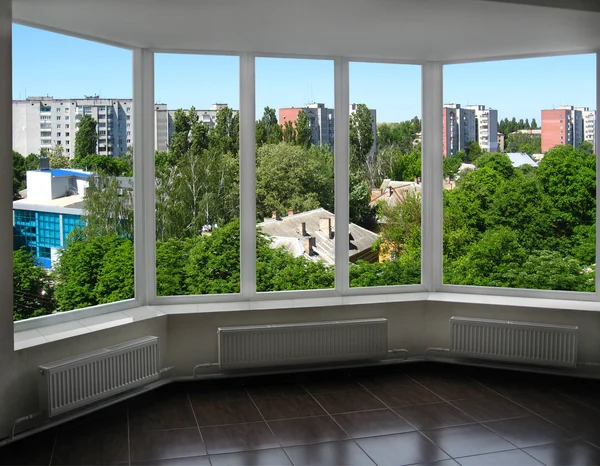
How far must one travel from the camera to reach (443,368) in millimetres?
5836

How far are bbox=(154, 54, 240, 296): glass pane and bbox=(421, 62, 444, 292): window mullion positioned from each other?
5.92 feet

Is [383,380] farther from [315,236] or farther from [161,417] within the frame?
[161,417]

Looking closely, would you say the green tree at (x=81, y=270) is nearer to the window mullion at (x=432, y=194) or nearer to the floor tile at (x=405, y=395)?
the floor tile at (x=405, y=395)

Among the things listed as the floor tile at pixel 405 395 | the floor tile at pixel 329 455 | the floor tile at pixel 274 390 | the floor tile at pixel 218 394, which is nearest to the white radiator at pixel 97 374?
the floor tile at pixel 218 394

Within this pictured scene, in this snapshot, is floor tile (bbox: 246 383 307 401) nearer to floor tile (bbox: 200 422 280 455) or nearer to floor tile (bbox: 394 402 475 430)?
floor tile (bbox: 200 422 280 455)

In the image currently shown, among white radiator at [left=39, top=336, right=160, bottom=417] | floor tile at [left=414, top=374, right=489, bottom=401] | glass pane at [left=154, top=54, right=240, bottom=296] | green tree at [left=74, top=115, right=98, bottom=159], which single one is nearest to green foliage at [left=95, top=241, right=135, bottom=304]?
Result: glass pane at [left=154, top=54, right=240, bottom=296]

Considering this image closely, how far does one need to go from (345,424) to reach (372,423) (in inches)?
7.5

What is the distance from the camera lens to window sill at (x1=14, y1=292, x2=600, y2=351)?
478cm

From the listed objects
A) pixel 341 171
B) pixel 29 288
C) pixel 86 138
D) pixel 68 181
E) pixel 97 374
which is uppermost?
pixel 86 138

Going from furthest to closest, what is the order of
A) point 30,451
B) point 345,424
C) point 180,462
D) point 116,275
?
point 116,275 → point 345,424 → point 30,451 → point 180,462

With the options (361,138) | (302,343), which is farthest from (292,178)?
(302,343)

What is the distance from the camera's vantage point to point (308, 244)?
19.9 ft

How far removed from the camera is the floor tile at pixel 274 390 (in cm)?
516

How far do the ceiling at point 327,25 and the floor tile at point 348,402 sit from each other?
2.79 m
